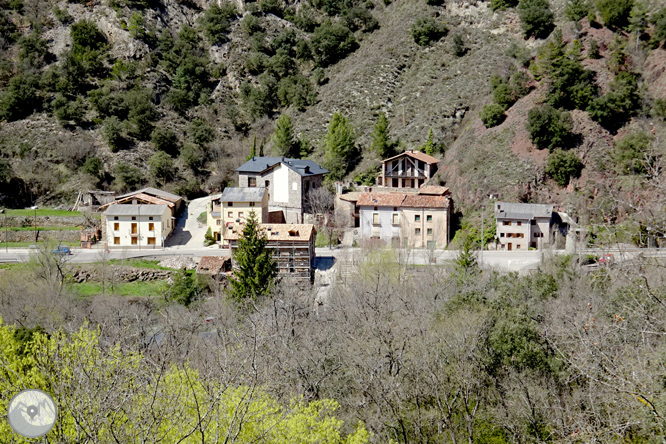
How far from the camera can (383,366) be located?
18469 millimetres

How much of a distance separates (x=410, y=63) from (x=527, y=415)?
56.6 meters

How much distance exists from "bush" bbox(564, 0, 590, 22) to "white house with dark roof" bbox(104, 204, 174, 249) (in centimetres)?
3968

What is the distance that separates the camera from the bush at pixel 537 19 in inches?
2290

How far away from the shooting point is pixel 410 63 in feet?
221

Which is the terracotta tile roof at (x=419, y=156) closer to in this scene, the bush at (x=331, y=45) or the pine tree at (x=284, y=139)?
the pine tree at (x=284, y=139)

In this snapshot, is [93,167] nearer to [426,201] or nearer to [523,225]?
[426,201]

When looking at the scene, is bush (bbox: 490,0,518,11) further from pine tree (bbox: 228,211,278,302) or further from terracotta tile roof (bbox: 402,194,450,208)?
pine tree (bbox: 228,211,278,302)

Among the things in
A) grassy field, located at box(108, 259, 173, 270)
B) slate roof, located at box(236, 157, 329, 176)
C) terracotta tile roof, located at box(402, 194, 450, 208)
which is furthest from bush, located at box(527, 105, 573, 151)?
grassy field, located at box(108, 259, 173, 270)

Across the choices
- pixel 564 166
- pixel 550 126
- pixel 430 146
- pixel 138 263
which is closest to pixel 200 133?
pixel 138 263

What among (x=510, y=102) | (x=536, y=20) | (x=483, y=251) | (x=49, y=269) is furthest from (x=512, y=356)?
(x=536, y=20)

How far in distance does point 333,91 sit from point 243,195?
26521 mm

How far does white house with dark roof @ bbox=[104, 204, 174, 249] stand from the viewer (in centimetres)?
4569

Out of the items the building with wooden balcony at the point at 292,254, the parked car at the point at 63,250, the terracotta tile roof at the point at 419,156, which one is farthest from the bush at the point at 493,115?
the parked car at the point at 63,250

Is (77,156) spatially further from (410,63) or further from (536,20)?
(536,20)
